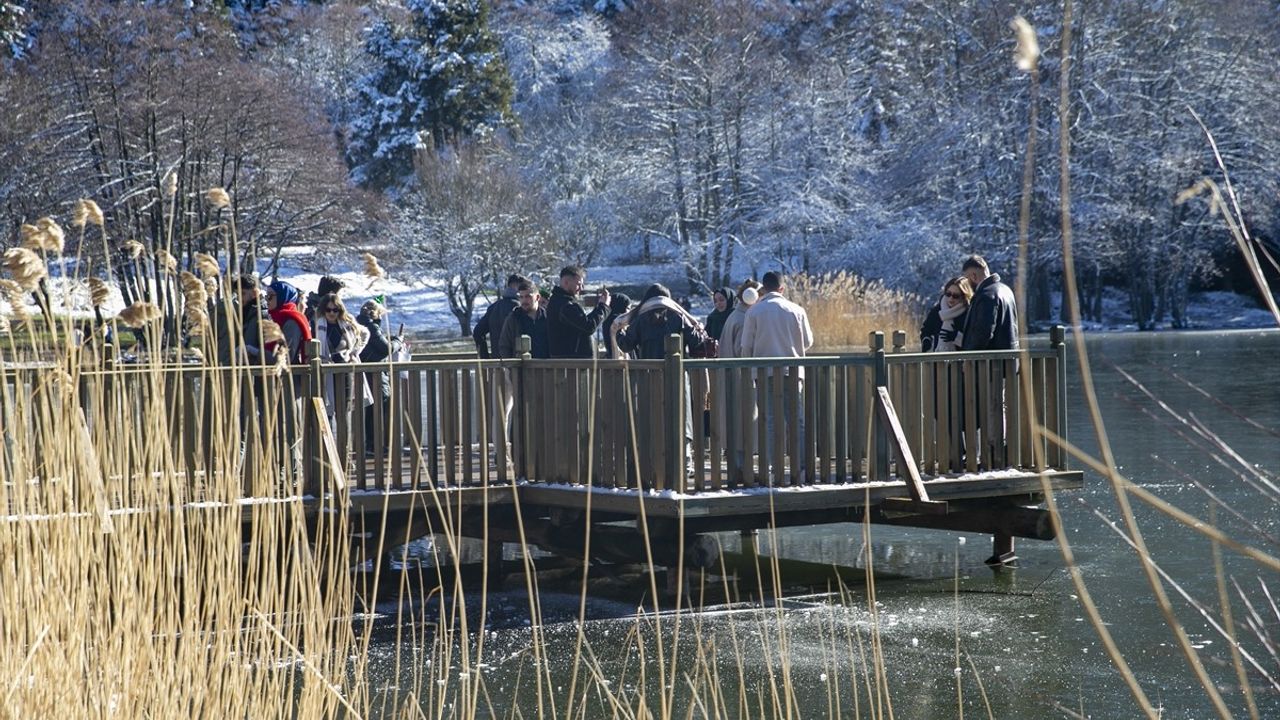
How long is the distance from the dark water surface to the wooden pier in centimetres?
47

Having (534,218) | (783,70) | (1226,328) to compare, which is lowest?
(1226,328)

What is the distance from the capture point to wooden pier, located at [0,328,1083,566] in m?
9.16

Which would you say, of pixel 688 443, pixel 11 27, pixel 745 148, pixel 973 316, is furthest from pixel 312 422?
pixel 745 148

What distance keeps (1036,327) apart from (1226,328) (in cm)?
453

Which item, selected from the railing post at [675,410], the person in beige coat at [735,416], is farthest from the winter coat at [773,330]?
the railing post at [675,410]

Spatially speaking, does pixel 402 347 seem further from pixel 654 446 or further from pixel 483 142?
pixel 483 142

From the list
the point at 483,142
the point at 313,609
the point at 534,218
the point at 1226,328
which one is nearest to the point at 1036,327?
the point at 1226,328

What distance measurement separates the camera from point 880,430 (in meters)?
9.91

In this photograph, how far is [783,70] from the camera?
4769 cm

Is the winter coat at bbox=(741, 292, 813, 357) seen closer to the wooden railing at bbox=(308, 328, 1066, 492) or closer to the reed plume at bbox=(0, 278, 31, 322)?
the wooden railing at bbox=(308, 328, 1066, 492)

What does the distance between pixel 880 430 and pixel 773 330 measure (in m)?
1.22

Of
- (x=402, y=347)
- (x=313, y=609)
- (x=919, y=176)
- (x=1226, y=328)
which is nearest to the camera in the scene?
(x=313, y=609)

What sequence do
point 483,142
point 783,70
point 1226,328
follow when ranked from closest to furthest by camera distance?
point 1226,328
point 783,70
point 483,142

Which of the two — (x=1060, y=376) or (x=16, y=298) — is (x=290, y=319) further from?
(x=16, y=298)
